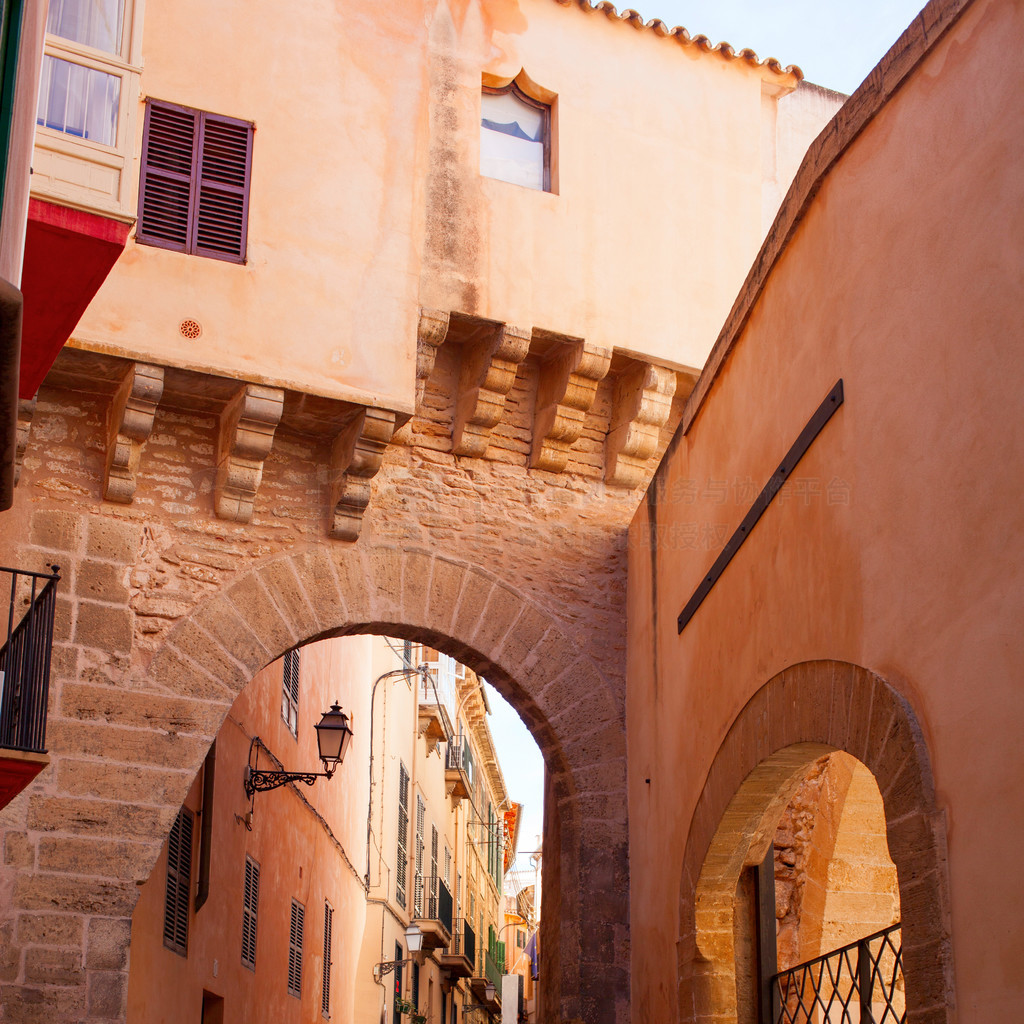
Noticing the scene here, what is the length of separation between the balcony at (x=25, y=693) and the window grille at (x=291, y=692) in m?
5.56

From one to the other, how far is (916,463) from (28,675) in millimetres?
3984

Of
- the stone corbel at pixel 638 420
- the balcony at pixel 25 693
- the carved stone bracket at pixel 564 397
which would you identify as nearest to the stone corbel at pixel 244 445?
the balcony at pixel 25 693

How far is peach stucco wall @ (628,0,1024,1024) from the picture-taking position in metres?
3.65

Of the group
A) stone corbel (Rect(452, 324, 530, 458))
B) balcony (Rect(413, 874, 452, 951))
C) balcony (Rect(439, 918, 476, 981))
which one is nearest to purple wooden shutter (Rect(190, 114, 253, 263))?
stone corbel (Rect(452, 324, 530, 458))

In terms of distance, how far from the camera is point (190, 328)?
714cm

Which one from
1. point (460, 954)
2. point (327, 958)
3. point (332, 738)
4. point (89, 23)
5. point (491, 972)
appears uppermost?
point (89, 23)

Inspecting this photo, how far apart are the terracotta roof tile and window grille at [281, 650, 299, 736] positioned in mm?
6019

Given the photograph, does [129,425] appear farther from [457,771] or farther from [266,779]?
[457,771]

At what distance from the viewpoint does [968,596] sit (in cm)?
384

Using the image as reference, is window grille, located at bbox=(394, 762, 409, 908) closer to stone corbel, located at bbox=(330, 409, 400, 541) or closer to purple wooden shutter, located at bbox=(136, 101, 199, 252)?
stone corbel, located at bbox=(330, 409, 400, 541)

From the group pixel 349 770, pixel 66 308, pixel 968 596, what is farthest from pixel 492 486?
pixel 349 770

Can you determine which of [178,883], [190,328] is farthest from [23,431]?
[178,883]

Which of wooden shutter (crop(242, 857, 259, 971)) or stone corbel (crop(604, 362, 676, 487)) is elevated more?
stone corbel (crop(604, 362, 676, 487))

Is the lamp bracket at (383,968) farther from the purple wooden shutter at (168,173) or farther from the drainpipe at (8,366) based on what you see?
the drainpipe at (8,366)
